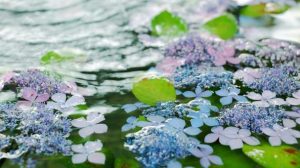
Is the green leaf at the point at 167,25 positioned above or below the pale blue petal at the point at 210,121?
above

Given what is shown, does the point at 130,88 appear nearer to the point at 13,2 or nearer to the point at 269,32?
the point at 269,32

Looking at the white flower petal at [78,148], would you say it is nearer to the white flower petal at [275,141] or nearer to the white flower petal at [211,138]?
the white flower petal at [211,138]

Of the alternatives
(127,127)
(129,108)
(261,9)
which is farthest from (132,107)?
(261,9)

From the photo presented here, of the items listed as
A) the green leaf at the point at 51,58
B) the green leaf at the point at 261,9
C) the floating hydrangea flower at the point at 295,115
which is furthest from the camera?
the green leaf at the point at 261,9

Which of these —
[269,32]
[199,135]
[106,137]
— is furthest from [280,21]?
[106,137]

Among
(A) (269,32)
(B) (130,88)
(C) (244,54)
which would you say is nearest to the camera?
(B) (130,88)

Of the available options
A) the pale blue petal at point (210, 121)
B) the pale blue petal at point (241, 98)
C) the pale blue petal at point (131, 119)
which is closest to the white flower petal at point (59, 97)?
the pale blue petal at point (131, 119)
